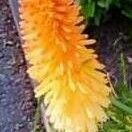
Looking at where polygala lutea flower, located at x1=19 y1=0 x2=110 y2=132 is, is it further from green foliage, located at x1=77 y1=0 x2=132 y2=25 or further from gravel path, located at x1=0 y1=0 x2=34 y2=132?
gravel path, located at x1=0 y1=0 x2=34 y2=132

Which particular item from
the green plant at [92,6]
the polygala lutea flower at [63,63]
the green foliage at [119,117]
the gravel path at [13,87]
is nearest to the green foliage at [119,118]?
the green foliage at [119,117]

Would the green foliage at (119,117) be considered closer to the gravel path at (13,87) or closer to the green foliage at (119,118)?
the green foliage at (119,118)

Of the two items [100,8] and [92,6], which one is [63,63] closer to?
[92,6]

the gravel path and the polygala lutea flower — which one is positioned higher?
the polygala lutea flower

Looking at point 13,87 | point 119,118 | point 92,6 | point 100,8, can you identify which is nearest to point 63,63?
point 119,118

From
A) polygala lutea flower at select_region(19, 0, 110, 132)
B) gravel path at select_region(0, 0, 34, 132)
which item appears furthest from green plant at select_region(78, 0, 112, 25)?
polygala lutea flower at select_region(19, 0, 110, 132)

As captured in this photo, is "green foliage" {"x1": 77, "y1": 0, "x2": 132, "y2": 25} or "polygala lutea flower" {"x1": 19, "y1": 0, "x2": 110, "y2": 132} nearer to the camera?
"polygala lutea flower" {"x1": 19, "y1": 0, "x2": 110, "y2": 132}
